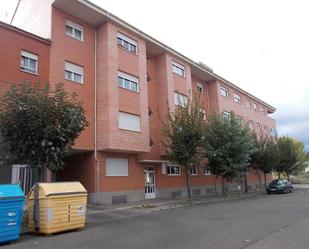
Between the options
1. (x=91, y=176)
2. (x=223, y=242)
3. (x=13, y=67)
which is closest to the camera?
(x=223, y=242)

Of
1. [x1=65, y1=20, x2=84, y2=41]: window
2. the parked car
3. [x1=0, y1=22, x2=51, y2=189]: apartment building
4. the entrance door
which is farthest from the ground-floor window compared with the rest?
[x1=0, y1=22, x2=51, y2=189]: apartment building

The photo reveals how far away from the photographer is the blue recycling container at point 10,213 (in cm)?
1013

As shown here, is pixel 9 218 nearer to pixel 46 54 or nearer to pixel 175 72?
pixel 46 54

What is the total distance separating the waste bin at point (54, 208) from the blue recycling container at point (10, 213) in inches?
36.7

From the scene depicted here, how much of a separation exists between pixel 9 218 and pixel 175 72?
21957 millimetres

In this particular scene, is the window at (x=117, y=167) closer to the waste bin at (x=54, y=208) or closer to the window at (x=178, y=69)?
the waste bin at (x=54, y=208)

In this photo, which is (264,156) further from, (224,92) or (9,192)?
(9,192)

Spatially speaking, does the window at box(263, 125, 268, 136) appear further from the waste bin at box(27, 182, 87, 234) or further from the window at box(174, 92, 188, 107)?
the waste bin at box(27, 182, 87, 234)

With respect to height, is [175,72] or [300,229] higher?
[175,72]

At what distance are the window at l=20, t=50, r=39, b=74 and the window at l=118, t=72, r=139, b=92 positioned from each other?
5.89 m

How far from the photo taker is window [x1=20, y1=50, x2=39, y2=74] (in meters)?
19.1

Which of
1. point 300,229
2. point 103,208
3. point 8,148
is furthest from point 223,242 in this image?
point 103,208

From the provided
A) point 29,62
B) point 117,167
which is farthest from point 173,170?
point 29,62

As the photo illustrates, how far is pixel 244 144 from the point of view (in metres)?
28.1
